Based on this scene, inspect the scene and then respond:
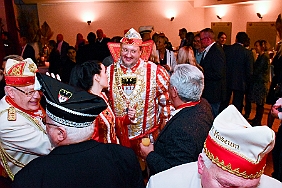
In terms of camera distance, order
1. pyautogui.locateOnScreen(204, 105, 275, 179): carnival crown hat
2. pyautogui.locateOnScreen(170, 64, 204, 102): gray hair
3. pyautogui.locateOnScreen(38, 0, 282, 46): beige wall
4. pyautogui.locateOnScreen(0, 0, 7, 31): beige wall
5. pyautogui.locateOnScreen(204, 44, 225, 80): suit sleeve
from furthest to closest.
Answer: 1. pyautogui.locateOnScreen(38, 0, 282, 46): beige wall
2. pyautogui.locateOnScreen(0, 0, 7, 31): beige wall
3. pyautogui.locateOnScreen(204, 44, 225, 80): suit sleeve
4. pyautogui.locateOnScreen(170, 64, 204, 102): gray hair
5. pyautogui.locateOnScreen(204, 105, 275, 179): carnival crown hat

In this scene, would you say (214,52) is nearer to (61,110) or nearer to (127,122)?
(127,122)

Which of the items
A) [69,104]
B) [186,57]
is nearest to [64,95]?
[69,104]

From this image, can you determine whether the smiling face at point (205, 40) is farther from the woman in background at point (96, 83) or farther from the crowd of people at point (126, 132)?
the woman in background at point (96, 83)

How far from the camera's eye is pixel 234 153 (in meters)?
1.01

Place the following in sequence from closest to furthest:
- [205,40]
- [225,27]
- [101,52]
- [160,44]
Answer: [205,40], [160,44], [101,52], [225,27]

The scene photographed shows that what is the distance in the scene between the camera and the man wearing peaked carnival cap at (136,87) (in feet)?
9.68

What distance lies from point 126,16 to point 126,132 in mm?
7937

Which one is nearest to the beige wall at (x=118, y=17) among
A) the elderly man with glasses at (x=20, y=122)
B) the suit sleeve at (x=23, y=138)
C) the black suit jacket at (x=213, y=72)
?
the black suit jacket at (x=213, y=72)

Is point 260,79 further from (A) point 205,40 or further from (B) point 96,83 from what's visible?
(B) point 96,83

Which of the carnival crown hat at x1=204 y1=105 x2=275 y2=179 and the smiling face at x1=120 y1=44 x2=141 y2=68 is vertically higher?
the smiling face at x1=120 y1=44 x2=141 y2=68

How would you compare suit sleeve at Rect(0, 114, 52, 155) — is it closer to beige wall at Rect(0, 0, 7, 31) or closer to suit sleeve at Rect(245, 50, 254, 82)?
suit sleeve at Rect(245, 50, 254, 82)

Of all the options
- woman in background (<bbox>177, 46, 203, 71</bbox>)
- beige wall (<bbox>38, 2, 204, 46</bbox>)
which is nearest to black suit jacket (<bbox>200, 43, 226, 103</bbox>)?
woman in background (<bbox>177, 46, 203, 71</bbox>)

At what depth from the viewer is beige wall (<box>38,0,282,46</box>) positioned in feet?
31.7

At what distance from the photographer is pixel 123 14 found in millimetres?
10117
